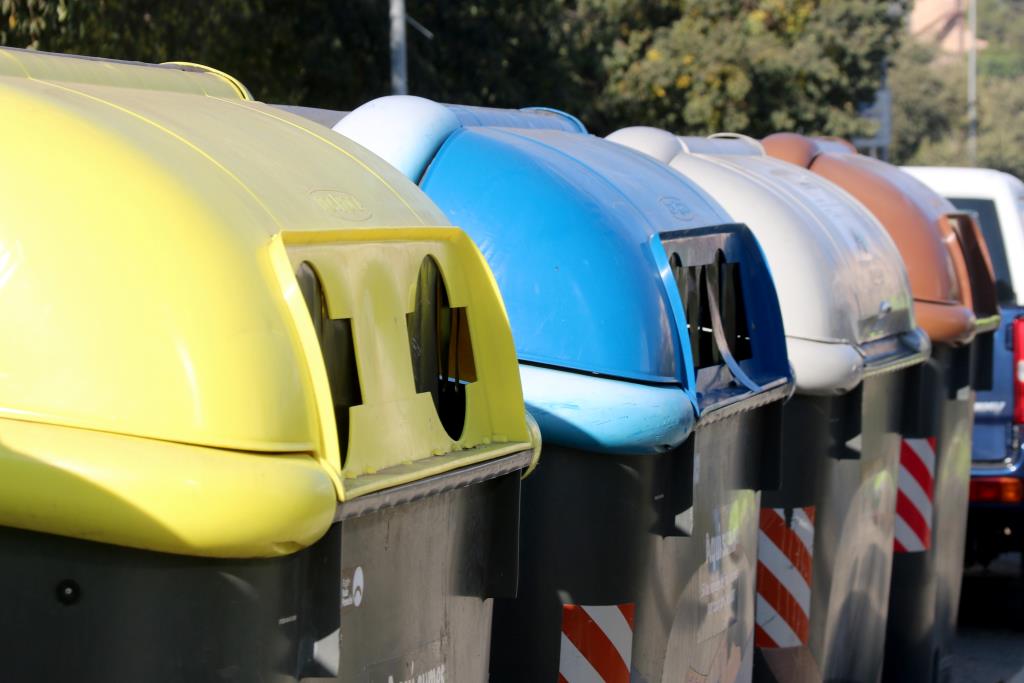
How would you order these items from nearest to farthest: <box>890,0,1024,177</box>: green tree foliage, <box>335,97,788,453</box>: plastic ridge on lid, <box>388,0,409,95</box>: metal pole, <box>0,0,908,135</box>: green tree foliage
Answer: <box>335,97,788,453</box>: plastic ridge on lid < <box>0,0,908,135</box>: green tree foliage < <box>388,0,409,95</box>: metal pole < <box>890,0,1024,177</box>: green tree foliage

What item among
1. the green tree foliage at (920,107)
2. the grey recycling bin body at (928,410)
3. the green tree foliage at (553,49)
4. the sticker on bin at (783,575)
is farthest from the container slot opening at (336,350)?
the green tree foliage at (920,107)

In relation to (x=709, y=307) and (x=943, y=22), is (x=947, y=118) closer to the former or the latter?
(x=943, y=22)

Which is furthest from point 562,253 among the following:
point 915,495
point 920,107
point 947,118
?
point 947,118

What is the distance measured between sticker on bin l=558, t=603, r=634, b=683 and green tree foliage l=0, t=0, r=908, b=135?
29.9ft

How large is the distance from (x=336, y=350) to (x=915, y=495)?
4459mm

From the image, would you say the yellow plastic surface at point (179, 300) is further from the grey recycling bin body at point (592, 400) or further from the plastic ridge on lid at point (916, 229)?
the plastic ridge on lid at point (916, 229)

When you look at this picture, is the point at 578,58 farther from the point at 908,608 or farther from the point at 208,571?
the point at 208,571

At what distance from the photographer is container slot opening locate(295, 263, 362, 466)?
9.36ft

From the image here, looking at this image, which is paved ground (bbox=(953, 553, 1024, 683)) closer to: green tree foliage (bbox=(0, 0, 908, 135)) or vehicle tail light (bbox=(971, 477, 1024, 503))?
vehicle tail light (bbox=(971, 477, 1024, 503))

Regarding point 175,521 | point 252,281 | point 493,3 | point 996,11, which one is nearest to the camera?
point 175,521

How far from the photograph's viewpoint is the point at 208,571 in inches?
99.1

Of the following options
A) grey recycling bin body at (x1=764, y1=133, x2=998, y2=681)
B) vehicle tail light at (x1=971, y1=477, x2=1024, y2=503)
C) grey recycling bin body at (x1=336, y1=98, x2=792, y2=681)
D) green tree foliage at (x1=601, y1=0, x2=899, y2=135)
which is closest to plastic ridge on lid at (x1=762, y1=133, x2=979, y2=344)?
grey recycling bin body at (x1=764, y1=133, x2=998, y2=681)

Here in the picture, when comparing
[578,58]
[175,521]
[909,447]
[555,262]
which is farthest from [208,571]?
[578,58]

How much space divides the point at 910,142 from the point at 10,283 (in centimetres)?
6678
